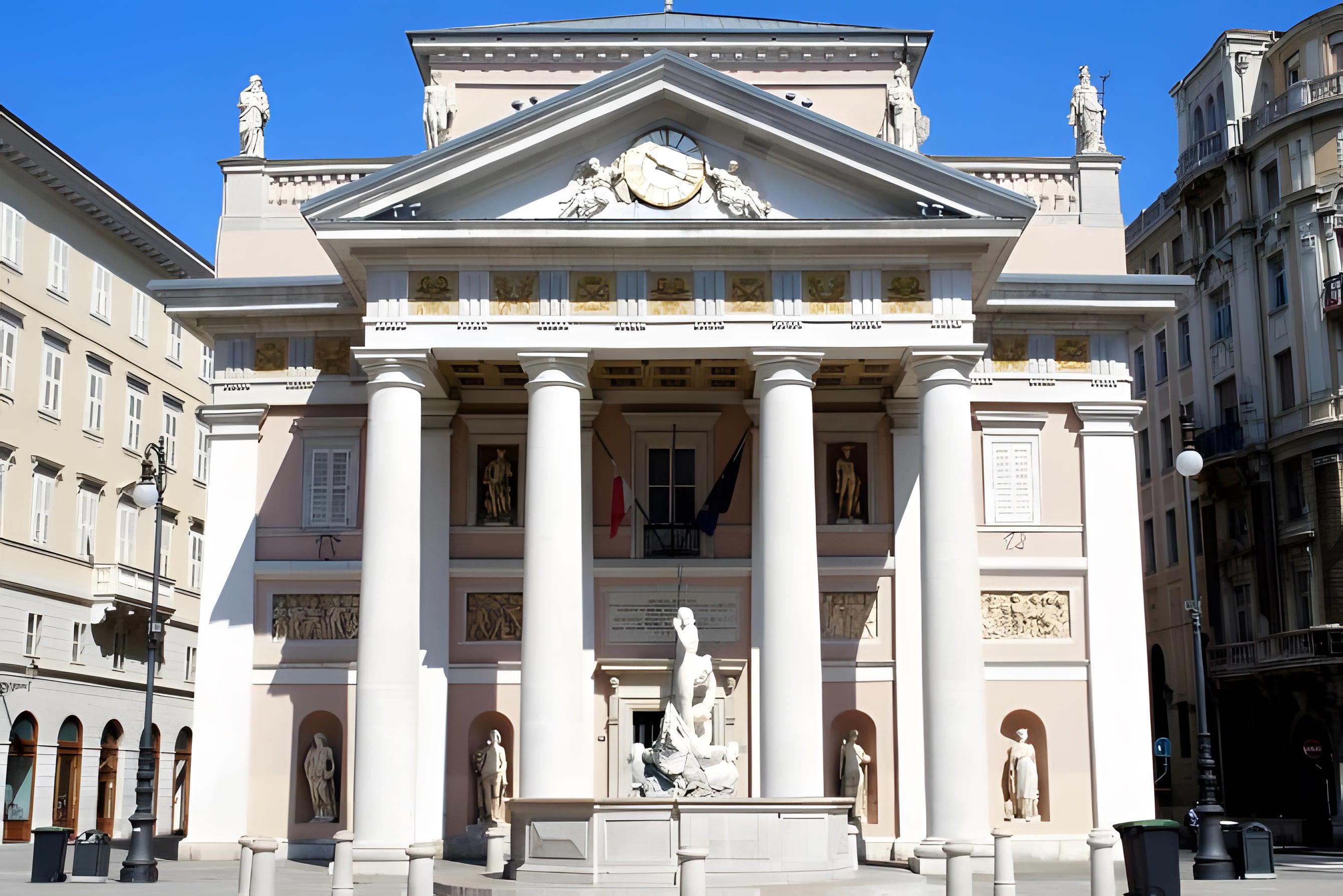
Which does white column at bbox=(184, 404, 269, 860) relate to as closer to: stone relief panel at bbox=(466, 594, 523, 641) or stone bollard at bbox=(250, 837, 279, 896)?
stone relief panel at bbox=(466, 594, 523, 641)

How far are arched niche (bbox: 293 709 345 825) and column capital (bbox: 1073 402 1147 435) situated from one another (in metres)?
15.0

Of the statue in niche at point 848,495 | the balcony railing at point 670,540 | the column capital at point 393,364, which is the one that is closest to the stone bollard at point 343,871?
the column capital at point 393,364

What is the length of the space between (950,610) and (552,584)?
6.40 m

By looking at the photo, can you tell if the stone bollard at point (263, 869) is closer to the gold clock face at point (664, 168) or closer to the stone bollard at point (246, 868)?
the stone bollard at point (246, 868)

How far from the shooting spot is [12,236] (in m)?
41.6

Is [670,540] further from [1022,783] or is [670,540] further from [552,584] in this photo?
[1022,783]

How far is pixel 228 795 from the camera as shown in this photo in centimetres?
2988

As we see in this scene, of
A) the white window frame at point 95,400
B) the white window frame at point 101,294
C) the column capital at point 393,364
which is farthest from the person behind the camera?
the white window frame at point 101,294

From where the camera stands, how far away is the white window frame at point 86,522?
4416cm

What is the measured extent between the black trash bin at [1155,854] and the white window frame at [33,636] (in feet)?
99.0

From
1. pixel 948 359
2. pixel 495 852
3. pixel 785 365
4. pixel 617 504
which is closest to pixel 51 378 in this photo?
pixel 617 504

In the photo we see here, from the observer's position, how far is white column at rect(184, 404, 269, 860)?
2981cm

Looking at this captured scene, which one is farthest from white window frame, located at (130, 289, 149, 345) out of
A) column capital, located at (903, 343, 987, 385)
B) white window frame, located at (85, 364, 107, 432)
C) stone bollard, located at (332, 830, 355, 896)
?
stone bollard, located at (332, 830, 355, 896)

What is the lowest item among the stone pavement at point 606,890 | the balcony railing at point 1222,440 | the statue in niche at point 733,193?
the stone pavement at point 606,890
